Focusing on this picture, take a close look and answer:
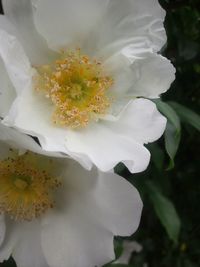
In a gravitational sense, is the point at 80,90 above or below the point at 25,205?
above

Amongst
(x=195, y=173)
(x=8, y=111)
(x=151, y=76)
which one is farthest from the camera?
(x=195, y=173)

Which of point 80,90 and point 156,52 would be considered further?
point 80,90

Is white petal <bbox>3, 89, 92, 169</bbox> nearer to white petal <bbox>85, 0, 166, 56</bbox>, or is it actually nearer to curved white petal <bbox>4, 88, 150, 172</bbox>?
curved white petal <bbox>4, 88, 150, 172</bbox>

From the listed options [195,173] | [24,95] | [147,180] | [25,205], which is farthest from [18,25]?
[195,173]

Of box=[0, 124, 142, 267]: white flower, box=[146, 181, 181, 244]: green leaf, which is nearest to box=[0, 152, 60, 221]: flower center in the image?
box=[0, 124, 142, 267]: white flower

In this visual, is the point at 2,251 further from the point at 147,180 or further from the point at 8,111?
the point at 147,180

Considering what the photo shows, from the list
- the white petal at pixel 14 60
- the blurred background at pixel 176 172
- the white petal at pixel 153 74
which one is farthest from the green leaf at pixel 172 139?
the white petal at pixel 14 60

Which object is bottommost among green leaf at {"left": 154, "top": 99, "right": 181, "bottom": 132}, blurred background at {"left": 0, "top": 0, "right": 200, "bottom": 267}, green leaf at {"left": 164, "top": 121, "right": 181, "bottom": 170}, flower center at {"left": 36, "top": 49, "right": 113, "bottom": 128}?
blurred background at {"left": 0, "top": 0, "right": 200, "bottom": 267}
